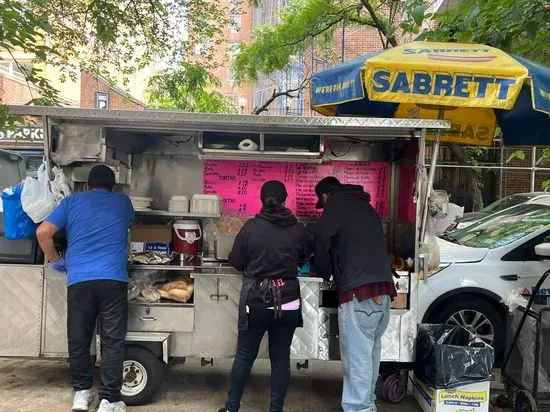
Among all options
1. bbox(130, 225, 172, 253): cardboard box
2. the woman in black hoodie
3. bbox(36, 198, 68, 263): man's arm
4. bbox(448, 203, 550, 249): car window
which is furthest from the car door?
bbox(36, 198, 68, 263): man's arm

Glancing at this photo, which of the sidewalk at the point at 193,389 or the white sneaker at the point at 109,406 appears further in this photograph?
the sidewalk at the point at 193,389

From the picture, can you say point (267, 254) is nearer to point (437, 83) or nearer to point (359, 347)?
point (359, 347)

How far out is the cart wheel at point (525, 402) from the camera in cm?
392

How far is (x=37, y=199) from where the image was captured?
408cm

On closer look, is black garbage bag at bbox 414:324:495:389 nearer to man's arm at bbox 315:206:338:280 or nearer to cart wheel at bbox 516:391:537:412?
cart wheel at bbox 516:391:537:412

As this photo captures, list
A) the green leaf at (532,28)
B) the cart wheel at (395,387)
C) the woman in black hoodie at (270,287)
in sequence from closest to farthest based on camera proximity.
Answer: the woman in black hoodie at (270,287)
the cart wheel at (395,387)
the green leaf at (532,28)

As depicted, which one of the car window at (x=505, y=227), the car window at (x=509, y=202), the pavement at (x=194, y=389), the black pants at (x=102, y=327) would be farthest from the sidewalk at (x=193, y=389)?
the car window at (x=509, y=202)

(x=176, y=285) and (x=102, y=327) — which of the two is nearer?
(x=102, y=327)

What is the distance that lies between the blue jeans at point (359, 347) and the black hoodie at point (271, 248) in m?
0.43

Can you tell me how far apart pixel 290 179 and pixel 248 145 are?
32.0 inches

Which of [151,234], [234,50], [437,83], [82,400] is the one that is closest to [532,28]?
[437,83]

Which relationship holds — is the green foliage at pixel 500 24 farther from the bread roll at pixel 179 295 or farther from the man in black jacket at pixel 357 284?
the bread roll at pixel 179 295

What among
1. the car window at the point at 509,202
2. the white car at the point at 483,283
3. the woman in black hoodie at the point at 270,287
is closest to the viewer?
the woman in black hoodie at the point at 270,287

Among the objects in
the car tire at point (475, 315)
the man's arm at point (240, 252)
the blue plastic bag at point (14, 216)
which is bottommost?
the car tire at point (475, 315)
